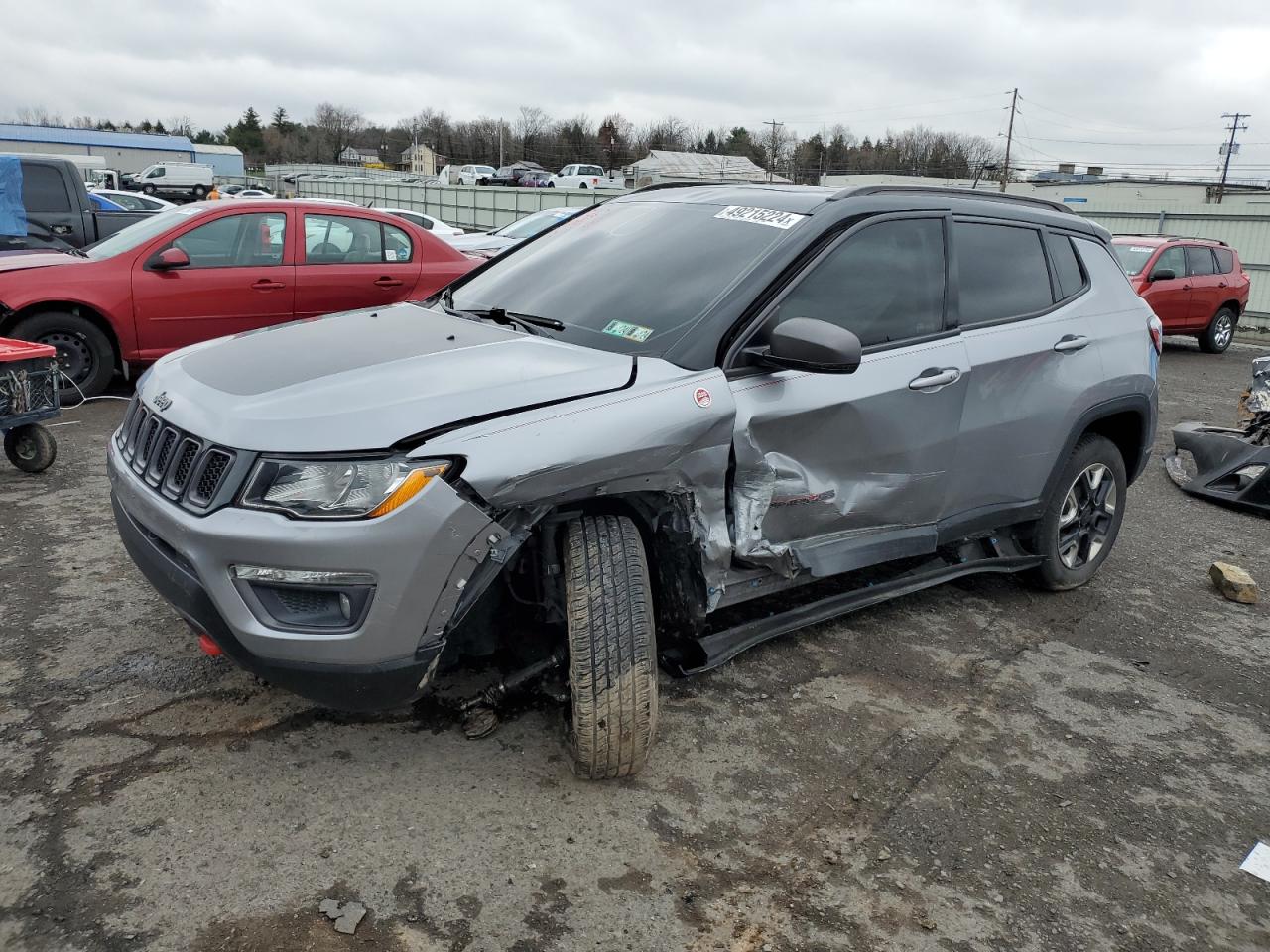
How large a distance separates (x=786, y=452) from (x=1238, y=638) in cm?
269

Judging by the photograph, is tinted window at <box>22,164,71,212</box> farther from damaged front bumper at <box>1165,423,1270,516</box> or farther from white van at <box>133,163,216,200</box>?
white van at <box>133,163,216,200</box>

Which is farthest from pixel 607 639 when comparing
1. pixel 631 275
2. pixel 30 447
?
pixel 30 447

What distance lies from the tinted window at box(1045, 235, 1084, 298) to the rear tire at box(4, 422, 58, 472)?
17.9ft

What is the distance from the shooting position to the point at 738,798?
9.47 feet

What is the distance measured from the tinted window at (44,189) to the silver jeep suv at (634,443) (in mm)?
8526

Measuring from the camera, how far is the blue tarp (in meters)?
9.61

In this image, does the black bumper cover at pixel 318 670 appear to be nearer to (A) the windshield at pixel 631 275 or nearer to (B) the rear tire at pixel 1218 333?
(A) the windshield at pixel 631 275

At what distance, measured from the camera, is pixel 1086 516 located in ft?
15.3

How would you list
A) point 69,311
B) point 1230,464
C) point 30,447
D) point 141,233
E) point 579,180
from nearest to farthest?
point 30,447 → point 1230,464 → point 69,311 → point 141,233 → point 579,180

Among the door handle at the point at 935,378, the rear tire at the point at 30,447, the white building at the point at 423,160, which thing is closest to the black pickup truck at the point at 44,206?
the rear tire at the point at 30,447

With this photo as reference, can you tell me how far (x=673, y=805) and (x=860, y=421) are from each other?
1.46 m

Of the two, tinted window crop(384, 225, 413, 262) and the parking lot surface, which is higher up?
tinted window crop(384, 225, 413, 262)

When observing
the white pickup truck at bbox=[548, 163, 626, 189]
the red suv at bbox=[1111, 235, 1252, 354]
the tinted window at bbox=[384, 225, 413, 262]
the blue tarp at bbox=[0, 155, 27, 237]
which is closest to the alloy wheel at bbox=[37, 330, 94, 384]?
the tinted window at bbox=[384, 225, 413, 262]

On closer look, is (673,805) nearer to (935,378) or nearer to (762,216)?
(935,378)
